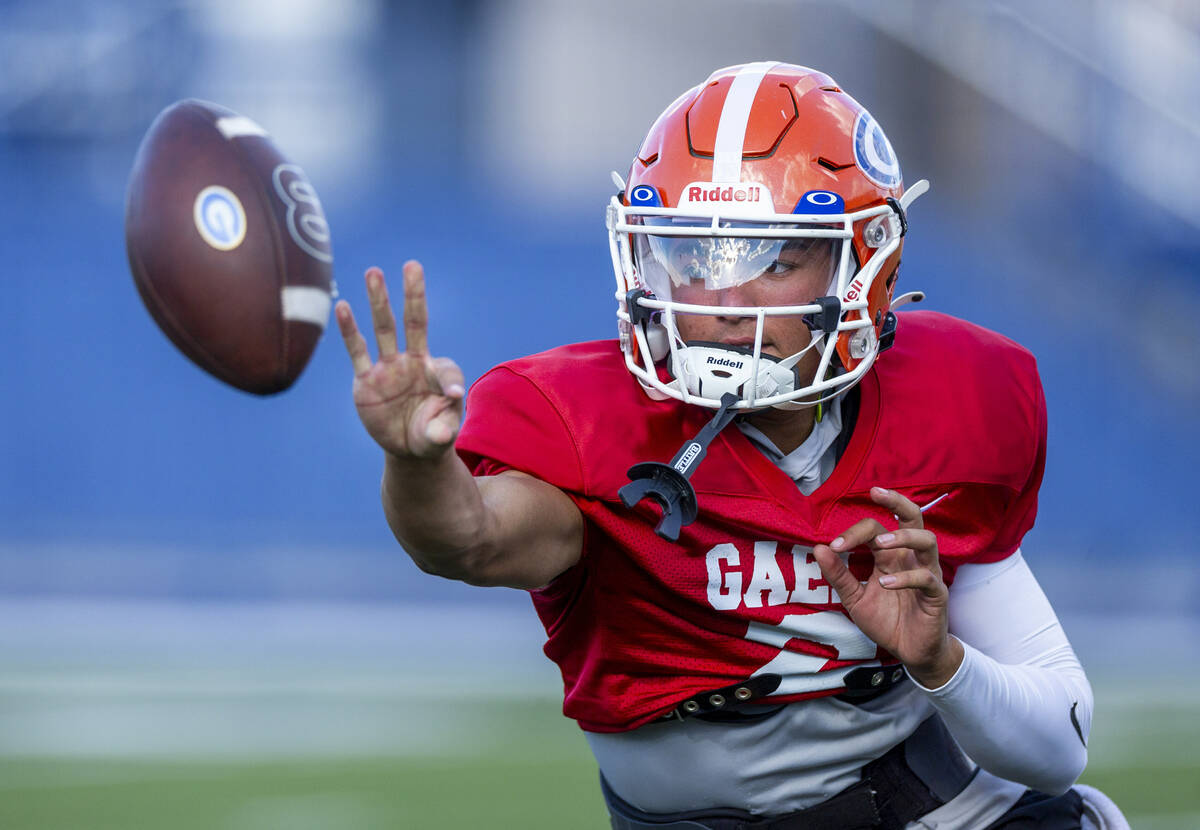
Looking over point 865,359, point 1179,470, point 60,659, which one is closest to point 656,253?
point 865,359

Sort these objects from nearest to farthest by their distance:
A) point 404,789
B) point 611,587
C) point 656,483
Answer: point 656,483 < point 611,587 < point 404,789

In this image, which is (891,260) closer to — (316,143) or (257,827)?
(257,827)

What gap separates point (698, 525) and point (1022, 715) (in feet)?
1.51

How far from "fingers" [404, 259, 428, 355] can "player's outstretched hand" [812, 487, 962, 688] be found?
51 centimetres

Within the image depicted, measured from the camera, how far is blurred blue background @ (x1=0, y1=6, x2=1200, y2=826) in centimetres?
485

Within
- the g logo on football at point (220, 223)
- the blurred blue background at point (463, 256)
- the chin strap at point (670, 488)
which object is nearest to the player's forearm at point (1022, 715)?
the chin strap at point (670, 488)

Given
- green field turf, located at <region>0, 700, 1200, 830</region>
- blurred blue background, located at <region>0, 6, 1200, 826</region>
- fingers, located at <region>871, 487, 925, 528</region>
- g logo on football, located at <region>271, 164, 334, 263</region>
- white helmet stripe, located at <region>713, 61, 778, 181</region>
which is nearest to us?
fingers, located at <region>871, 487, 925, 528</region>

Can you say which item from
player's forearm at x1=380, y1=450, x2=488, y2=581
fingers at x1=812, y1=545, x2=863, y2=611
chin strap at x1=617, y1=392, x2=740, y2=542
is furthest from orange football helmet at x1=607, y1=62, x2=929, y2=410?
player's forearm at x1=380, y1=450, x2=488, y2=581

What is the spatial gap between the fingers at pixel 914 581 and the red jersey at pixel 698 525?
198mm

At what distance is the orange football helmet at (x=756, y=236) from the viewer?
5.63ft

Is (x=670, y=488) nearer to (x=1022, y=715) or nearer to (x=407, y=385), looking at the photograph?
(x=407, y=385)

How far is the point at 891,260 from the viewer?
1874 millimetres

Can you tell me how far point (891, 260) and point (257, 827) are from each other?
2.01m

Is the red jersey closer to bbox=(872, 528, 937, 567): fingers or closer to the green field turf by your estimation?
bbox=(872, 528, 937, 567): fingers
